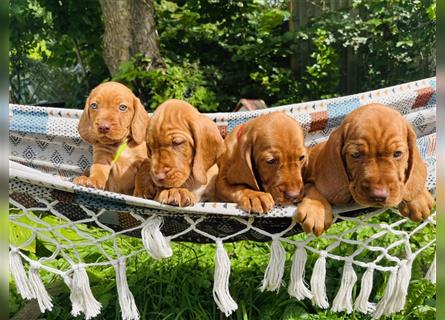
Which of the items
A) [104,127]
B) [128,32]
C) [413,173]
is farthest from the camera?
[128,32]

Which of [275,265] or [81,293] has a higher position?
[275,265]

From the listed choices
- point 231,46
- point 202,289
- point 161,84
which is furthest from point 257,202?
point 231,46

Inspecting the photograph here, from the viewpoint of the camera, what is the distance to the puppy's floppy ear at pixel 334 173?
2020mm

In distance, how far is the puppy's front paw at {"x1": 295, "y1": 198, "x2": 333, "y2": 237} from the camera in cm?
195

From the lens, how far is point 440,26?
796 millimetres

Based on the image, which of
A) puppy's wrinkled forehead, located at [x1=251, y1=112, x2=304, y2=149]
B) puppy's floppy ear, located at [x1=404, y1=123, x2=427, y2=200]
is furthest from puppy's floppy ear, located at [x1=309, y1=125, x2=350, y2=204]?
puppy's floppy ear, located at [x1=404, y1=123, x2=427, y2=200]

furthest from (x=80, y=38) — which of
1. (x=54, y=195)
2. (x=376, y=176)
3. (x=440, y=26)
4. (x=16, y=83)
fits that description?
(x=440, y=26)

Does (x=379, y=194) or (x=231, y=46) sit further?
(x=231, y=46)

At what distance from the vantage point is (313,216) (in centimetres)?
196

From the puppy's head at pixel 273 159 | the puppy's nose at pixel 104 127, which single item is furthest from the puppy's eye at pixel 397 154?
the puppy's nose at pixel 104 127

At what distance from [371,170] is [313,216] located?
9.8 inches

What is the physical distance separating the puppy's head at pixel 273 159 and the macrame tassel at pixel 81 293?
2.25 feet

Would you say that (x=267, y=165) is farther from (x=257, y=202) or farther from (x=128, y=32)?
(x=128, y=32)

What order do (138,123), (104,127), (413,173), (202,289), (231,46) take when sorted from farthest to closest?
(231,46), (202,289), (138,123), (104,127), (413,173)
